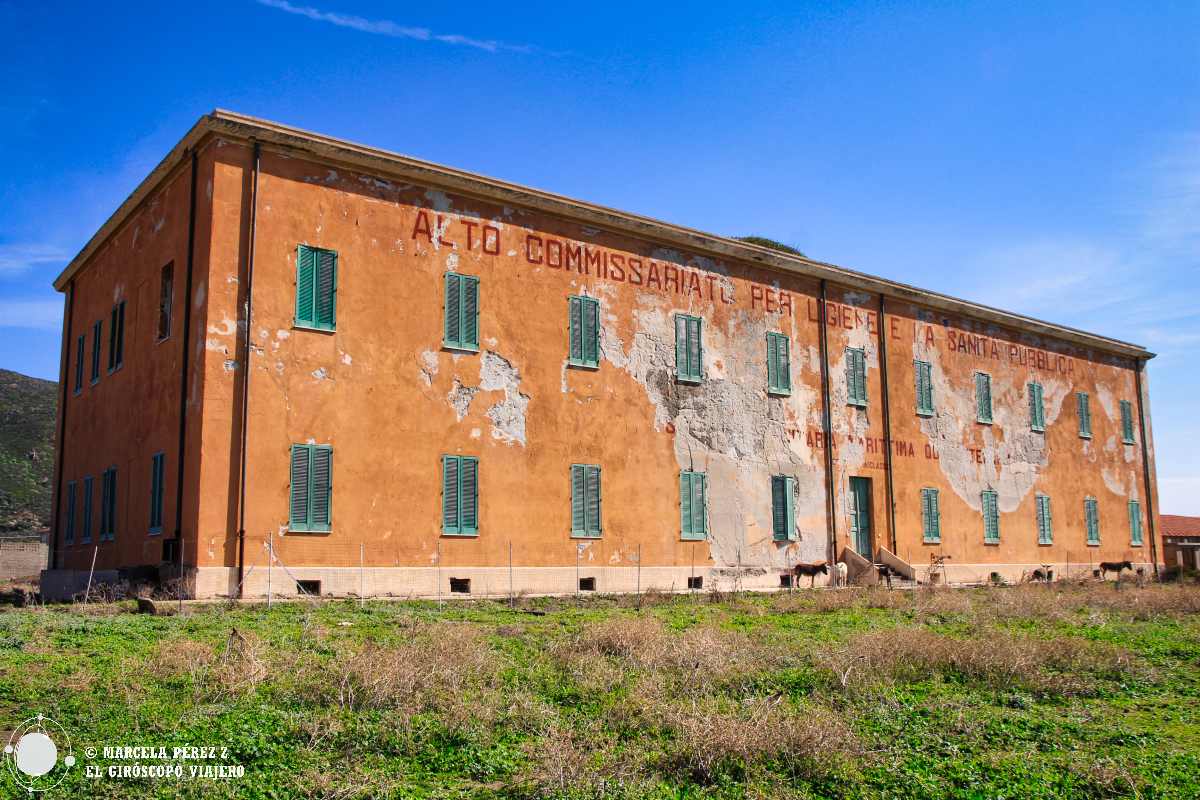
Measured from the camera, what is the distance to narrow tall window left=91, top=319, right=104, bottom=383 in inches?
891

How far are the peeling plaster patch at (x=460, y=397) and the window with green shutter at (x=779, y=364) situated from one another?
801cm

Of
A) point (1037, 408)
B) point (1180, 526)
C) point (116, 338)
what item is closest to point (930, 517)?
point (1037, 408)

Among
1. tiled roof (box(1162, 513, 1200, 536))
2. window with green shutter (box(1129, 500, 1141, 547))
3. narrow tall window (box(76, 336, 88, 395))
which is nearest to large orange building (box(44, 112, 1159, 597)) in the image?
narrow tall window (box(76, 336, 88, 395))

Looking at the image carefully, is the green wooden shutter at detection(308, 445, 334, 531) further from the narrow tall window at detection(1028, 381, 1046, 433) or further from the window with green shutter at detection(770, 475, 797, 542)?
the narrow tall window at detection(1028, 381, 1046, 433)

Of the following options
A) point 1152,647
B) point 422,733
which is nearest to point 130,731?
point 422,733

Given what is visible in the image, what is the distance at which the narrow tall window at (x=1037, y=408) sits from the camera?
3127 cm

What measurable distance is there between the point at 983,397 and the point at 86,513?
23.3 m

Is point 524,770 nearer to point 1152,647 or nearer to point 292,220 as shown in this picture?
point 1152,647

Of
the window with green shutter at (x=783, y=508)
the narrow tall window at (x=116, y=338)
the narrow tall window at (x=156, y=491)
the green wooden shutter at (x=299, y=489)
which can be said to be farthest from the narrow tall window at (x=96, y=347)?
the window with green shutter at (x=783, y=508)

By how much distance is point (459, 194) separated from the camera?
19.7 m

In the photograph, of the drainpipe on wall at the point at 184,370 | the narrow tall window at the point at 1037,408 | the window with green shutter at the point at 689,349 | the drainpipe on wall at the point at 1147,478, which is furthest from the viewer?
the drainpipe on wall at the point at 1147,478

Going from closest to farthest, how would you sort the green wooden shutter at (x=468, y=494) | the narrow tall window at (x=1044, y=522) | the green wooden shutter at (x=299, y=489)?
the green wooden shutter at (x=299, y=489)
the green wooden shutter at (x=468, y=494)
the narrow tall window at (x=1044, y=522)

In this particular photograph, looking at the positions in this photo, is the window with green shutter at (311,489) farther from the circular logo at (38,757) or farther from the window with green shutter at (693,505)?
the circular logo at (38,757)

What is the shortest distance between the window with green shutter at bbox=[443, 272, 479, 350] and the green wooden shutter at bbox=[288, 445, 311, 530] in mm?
3431
